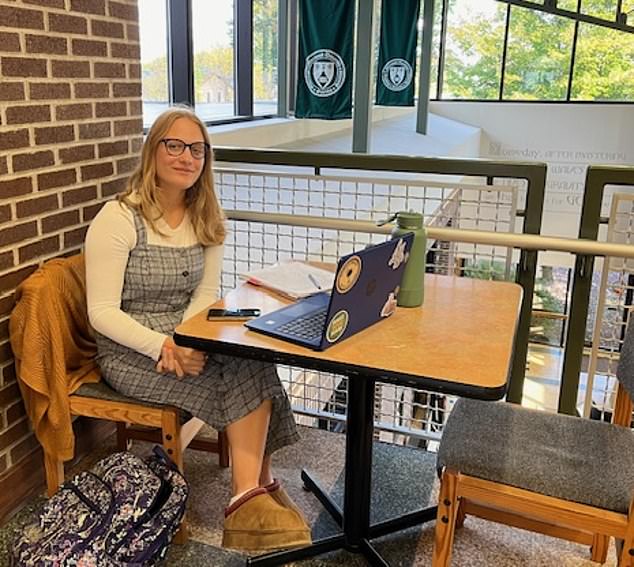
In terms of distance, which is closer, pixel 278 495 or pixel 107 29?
pixel 278 495

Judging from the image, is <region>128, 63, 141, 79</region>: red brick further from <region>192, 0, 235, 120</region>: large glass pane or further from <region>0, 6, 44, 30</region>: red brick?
<region>192, 0, 235, 120</region>: large glass pane

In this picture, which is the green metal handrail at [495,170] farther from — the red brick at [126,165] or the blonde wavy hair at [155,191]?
the blonde wavy hair at [155,191]

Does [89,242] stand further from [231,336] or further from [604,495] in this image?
[604,495]

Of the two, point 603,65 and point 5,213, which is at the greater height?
point 603,65

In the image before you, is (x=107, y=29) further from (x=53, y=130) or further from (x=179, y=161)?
(x=179, y=161)

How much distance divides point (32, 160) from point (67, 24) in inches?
17.4

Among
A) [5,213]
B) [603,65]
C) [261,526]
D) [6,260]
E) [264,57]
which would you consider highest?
[603,65]

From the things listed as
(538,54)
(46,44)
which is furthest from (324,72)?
(538,54)

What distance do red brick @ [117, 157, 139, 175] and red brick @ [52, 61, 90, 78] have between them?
34 centimetres

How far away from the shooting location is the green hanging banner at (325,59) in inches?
211

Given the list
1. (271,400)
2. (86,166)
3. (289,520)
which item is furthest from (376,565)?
(86,166)

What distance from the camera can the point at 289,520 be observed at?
1.72 metres

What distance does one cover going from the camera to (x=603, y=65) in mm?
10844

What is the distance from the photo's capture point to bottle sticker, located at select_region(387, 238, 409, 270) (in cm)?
153
